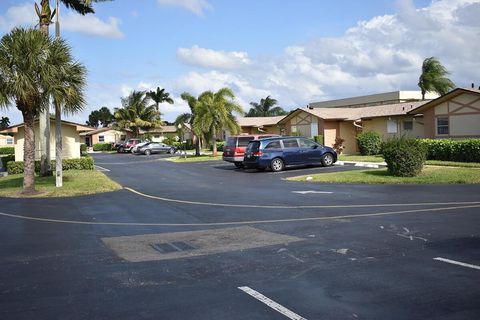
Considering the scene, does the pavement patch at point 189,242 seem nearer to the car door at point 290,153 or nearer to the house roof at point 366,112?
the car door at point 290,153

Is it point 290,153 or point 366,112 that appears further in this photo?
point 366,112

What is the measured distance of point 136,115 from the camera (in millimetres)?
70312

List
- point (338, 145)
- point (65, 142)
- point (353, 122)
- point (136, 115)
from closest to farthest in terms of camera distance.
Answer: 1. point (65, 142)
2. point (338, 145)
3. point (353, 122)
4. point (136, 115)

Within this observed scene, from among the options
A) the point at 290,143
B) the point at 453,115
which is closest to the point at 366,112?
the point at 453,115

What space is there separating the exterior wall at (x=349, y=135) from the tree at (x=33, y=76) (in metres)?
24.4

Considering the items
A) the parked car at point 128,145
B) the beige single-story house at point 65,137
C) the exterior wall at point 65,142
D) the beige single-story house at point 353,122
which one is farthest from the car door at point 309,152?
the parked car at point 128,145

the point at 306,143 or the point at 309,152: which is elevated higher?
the point at 306,143

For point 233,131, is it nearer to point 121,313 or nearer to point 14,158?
point 14,158

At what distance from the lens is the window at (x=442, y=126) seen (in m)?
28.5

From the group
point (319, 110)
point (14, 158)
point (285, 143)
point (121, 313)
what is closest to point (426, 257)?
point (121, 313)

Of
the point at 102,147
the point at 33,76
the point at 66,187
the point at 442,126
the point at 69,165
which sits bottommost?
the point at 66,187

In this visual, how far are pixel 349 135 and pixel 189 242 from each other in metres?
31.3

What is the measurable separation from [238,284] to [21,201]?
1161 cm

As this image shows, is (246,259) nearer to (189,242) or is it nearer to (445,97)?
(189,242)
